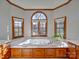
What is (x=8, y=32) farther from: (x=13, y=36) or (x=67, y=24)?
(x=67, y=24)

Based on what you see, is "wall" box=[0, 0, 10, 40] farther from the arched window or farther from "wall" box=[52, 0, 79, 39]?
the arched window

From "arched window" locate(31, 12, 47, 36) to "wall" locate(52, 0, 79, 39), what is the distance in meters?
2.04

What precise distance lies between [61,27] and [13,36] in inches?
94.2

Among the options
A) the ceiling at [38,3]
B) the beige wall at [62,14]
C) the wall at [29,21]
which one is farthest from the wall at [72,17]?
the wall at [29,21]

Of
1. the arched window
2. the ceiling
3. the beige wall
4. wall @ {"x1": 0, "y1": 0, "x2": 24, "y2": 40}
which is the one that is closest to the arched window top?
the arched window

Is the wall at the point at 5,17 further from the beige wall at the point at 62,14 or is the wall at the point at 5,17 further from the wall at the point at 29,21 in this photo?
the wall at the point at 29,21

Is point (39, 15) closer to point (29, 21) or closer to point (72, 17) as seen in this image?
point (29, 21)

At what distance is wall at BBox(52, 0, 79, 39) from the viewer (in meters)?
5.78

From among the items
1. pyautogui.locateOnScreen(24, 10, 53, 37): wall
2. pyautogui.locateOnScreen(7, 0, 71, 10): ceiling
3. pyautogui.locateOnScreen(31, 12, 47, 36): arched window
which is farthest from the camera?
pyautogui.locateOnScreen(31, 12, 47, 36): arched window

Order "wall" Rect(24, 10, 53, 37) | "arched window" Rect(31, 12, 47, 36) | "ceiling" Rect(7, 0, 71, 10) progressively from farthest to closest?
"arched window" Rect(31, 12, 47, 36) < "wall" Rect(24, 10, 53, 37) < "ceiling" Rect(7, 0, 71, 10)

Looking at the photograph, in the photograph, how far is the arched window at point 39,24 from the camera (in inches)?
353

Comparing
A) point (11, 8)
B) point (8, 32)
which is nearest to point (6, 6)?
point (11, 8)

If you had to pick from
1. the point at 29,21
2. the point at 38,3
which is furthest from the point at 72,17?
the point at 29,21

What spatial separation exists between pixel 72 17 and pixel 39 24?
3.09m
